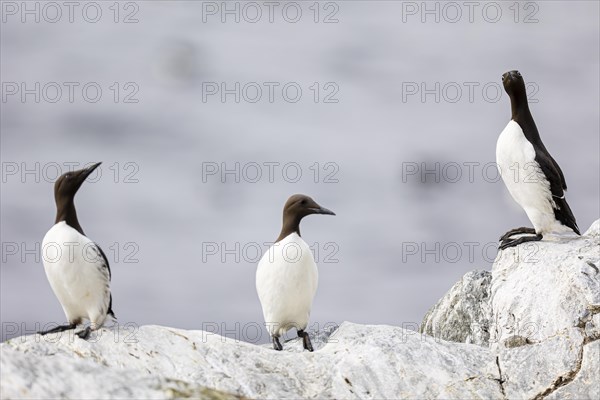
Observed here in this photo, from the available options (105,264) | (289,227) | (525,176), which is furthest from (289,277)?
(525,176)

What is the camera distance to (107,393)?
579cm

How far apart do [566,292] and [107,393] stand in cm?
643

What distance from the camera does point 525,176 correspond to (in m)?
11.9

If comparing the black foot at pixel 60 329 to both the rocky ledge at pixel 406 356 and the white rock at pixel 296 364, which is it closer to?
the rocky ledge at pixel 406 356

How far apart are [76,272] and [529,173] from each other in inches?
223

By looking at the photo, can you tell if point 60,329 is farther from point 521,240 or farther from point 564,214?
point 564,214

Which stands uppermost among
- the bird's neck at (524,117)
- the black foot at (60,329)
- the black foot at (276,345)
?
the bird's neck at (524,117)

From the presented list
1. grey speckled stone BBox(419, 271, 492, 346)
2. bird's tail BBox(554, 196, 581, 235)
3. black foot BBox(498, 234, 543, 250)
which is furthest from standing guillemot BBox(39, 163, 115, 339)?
bird's tail BBox(554, 196, 581, 235)

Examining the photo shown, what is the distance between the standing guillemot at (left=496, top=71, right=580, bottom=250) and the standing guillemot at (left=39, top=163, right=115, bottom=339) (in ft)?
16.6

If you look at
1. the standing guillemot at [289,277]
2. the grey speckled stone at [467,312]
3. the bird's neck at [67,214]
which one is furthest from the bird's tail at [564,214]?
the bird's neck at [67,214]

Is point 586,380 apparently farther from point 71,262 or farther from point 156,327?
point 71,262

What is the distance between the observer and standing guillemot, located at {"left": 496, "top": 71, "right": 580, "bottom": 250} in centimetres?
1188

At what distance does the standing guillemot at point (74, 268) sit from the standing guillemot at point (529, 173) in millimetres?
5061

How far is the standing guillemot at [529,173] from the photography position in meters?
11.9
